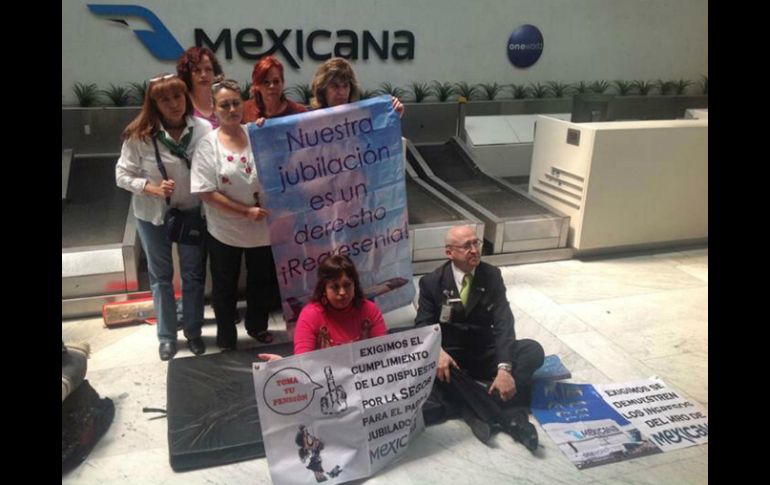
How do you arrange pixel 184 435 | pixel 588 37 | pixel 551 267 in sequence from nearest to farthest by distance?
pixel 184 435
pixel 551 267
pixel 588 37

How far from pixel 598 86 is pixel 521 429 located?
255 inches

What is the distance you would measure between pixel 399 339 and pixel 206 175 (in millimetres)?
1242

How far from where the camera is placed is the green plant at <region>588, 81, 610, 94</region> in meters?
8.12

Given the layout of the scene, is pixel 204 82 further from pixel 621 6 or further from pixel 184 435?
pixel 621 6

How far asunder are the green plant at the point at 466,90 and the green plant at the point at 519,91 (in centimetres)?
51

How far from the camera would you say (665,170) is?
A: 5168mm

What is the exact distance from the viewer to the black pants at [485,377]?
287 centimetres

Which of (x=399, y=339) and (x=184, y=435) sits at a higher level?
(x=399, y=339)

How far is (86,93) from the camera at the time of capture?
20.2ft

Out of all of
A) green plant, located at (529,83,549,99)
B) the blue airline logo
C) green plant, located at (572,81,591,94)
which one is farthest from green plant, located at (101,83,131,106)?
green plant, located at (572,81,591,94)

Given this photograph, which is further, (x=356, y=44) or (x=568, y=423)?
(x=356, y=44)

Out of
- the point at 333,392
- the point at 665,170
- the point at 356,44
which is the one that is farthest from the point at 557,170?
the point at 333,392

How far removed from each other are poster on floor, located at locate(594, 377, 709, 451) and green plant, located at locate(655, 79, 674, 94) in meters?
6.36

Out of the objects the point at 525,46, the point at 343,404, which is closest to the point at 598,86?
the point at 525,46
